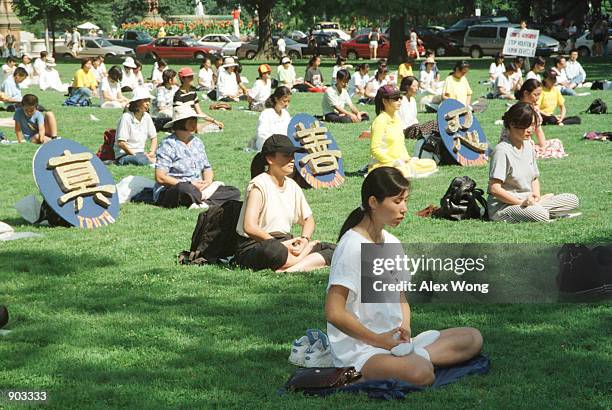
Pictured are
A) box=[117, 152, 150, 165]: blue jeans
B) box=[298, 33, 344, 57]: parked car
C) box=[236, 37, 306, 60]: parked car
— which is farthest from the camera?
box=[298, 33, 344, 57]: parked car

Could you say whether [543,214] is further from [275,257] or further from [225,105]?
[225,105]

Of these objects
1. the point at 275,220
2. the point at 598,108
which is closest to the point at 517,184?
the point at 275,220

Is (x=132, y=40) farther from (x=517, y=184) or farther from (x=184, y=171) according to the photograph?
(x=517, y=184)

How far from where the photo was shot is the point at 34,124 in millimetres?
19188

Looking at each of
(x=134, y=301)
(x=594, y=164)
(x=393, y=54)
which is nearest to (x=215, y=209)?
(x=134, y=301)

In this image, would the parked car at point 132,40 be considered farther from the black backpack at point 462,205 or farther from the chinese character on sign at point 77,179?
the black backpack at point 462,205

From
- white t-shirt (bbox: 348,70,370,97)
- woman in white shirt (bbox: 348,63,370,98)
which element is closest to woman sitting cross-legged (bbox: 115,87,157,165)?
woman in white shirt (bbox: 348,63,370,98)

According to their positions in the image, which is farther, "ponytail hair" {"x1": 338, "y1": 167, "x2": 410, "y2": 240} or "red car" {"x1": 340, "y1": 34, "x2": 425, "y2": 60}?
"red car" {"x1": 340, "y1": 34, "x2": 425, "y2": 60}

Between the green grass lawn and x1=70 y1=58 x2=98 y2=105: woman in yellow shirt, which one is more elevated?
the green grass lawn

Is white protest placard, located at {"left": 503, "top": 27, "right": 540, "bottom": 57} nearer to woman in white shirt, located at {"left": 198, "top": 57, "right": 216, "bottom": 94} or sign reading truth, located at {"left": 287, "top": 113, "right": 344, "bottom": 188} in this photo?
woman in white shirt, located at {"left": 198, "top": 57, "right": 216, "bottom": 94}

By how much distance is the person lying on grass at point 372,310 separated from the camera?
5.60 meters

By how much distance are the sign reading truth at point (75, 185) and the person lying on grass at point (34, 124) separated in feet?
24.7

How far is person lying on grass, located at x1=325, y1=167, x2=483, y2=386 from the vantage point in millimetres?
5602

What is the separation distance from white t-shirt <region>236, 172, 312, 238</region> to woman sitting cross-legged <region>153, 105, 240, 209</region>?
3.17 metres
